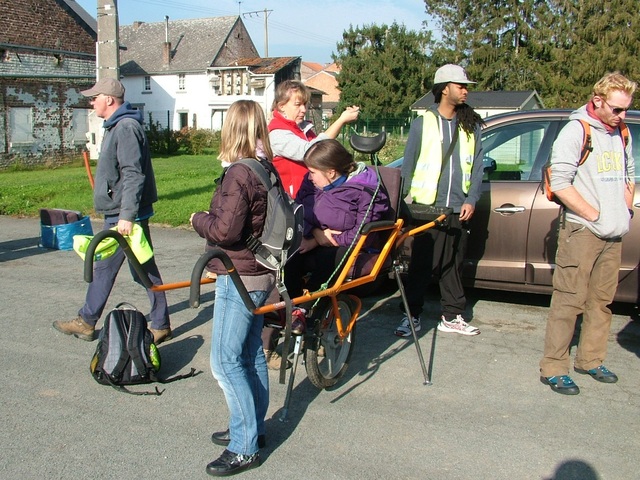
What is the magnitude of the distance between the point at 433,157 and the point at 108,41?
7.05m

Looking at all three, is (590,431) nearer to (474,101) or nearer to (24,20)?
(24,20)

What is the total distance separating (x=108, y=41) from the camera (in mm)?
10609

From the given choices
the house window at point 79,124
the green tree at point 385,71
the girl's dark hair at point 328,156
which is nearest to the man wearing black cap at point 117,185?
the girl's dark hair at point 328,156

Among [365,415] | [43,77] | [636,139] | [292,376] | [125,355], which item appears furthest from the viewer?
[43,77]

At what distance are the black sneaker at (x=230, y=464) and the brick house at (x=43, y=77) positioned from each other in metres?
27.7

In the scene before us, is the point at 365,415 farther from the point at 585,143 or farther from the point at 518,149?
the point at 518,149

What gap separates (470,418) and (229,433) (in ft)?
4.78

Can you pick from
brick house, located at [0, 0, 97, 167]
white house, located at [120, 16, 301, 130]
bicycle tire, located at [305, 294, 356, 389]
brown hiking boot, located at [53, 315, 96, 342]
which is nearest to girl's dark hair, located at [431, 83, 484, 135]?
bicycle tire, located at [305, 294, 356, 389]

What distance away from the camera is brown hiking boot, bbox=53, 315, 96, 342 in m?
5.48

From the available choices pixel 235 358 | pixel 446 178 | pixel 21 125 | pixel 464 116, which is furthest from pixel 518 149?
pixel 21 125

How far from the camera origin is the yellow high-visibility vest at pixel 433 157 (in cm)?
545

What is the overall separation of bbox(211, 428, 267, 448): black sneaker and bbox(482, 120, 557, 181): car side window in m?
3.54

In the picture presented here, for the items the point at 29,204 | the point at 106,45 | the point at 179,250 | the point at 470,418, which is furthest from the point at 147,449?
the point at 29,204

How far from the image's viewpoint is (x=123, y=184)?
5.15 m
